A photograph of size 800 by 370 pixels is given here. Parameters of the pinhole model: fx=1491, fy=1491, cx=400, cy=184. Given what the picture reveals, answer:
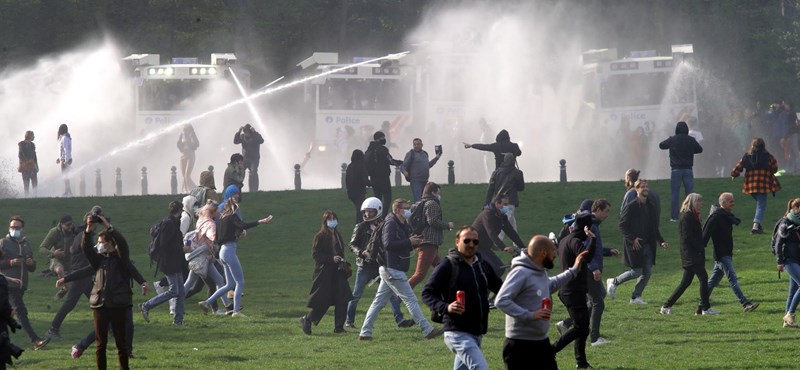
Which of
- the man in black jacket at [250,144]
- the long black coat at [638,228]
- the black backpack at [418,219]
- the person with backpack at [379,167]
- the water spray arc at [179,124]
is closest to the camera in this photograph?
the long black coat at [638,228]

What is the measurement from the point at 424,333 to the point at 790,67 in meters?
39.3

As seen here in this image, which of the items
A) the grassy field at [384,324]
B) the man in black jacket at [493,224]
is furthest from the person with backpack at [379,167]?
the man in black jacket at [493,224]

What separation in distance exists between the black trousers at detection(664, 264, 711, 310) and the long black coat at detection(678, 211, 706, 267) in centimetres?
6

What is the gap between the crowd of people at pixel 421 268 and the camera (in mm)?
10906

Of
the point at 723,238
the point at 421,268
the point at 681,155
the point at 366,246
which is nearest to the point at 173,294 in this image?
the point at 366,246

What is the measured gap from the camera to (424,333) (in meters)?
16.1

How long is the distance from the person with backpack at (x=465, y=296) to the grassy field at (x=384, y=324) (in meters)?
3.42

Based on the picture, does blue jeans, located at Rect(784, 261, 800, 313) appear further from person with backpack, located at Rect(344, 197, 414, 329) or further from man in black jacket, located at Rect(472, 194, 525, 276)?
person with backpack, located at Rect(344, 197, 414, 329)

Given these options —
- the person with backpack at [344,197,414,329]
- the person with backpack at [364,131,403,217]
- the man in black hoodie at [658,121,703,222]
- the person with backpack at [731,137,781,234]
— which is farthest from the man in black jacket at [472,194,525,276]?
the man in black hoodie at [658,121,703,222]

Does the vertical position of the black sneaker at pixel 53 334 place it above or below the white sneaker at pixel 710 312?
above

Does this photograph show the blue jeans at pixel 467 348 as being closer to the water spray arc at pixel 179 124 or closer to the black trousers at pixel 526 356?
the black trousers at pixel 526 356

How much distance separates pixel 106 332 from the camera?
13828 mm

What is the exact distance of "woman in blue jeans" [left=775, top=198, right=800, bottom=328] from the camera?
16391mm

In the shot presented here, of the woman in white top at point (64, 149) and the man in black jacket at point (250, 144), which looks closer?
the man in black jacket at point (250, 144)
